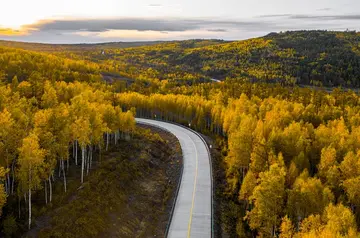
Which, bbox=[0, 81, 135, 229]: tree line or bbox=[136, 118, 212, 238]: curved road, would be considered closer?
bbox=[0, 81, 135, 229]: tree line

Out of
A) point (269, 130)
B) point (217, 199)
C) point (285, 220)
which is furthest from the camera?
point (269, 130)

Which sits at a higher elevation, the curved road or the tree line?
the tree line

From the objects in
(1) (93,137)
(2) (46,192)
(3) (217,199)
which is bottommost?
(3) (217,199)

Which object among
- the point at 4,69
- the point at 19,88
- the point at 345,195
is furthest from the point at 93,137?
the point at 4,69

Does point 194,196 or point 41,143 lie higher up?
point 41,143

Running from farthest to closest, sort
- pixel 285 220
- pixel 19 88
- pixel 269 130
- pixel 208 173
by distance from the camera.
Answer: pixel 19 88 < pixel 269 130 < pixel 208 173 < pixel 285 220

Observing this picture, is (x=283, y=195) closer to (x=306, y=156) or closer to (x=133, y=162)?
(x=306, y=156)

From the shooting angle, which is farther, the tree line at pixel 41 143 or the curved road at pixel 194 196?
the curved road at pixel 194 196

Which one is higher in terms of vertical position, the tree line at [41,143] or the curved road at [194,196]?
the tree line at [41,143]
